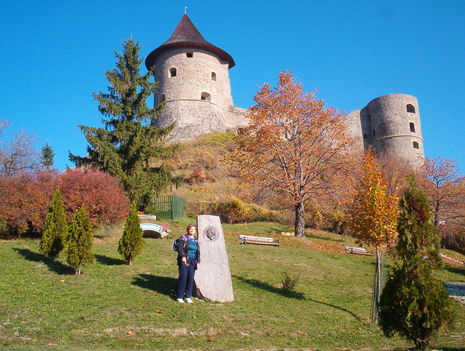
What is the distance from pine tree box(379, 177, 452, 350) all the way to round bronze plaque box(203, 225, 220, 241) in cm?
351

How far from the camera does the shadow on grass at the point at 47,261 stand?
358 inches

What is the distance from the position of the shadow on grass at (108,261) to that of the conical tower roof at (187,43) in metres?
34.4

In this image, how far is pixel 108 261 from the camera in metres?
10.3

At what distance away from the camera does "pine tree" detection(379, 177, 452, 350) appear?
5.39 meters

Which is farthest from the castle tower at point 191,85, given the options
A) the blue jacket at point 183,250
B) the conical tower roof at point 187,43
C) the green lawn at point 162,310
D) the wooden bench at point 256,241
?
the blue jacket at point 183,250

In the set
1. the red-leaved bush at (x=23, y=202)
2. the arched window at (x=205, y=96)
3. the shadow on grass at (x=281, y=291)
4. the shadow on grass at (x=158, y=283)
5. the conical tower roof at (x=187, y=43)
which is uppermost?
the conical tower roof at (x=187, y=43)

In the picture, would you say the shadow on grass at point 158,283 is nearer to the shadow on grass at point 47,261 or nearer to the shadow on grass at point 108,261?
the shadow on grass at point 108,261

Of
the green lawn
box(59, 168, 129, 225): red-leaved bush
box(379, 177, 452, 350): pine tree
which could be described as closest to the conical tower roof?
box(59, 168, 129, 225): red-leaved bush

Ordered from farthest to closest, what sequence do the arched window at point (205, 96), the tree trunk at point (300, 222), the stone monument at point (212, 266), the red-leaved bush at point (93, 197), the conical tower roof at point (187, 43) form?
the arched window at point (205, 96), the conical tower roof at point (187, 43), the tree trunk at point (300, 222), the red-leaved bush at point (93, 197), the stone monument at point (212, 266)

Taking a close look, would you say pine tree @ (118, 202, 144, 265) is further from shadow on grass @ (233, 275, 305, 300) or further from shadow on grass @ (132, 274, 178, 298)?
shadow on grass @ (233, 275, 305, 300)

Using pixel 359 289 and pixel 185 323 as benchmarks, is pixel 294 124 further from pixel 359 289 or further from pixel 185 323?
pixel 185 323

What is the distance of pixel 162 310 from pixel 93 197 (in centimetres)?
689

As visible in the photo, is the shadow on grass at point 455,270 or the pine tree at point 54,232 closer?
the pine tree at point 54,232

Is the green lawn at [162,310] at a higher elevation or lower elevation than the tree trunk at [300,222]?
lower
